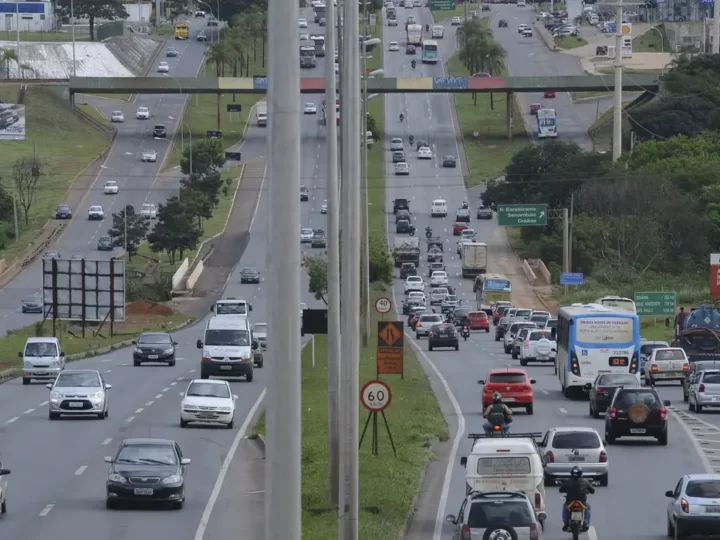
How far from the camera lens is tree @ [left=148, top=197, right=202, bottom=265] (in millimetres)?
117500

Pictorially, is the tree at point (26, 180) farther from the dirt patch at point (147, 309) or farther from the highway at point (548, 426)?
the dirt patch at point (147, 309)

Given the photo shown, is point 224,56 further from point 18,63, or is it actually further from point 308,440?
point 308,440

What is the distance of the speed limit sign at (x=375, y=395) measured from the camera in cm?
2790

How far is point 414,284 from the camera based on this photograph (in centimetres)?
10425

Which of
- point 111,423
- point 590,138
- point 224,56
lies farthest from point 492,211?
point 111,423

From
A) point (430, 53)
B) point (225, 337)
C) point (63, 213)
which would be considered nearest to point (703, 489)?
point (225, 337)

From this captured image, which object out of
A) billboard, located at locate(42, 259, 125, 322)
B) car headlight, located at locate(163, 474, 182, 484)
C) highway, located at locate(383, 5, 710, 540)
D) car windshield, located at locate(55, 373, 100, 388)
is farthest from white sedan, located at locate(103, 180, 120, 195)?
car headlight, located at locate(163, 474, 182, 484)

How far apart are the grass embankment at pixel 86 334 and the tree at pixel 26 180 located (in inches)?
1424

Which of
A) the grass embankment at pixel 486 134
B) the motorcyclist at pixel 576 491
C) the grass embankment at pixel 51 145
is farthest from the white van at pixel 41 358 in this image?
the grass embankment at pixel 486 134

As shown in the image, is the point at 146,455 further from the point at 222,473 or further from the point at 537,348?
the point at 537,348

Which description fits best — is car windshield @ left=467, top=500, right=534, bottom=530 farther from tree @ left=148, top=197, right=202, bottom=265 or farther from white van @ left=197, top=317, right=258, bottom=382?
tree @ left=148, top=197, right=202, bottom=265

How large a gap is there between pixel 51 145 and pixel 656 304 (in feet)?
279

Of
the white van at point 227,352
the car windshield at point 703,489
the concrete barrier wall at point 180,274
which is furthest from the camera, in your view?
the concrete barrier wall at point 180,274

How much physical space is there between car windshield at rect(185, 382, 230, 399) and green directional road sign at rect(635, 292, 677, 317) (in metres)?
43.5
